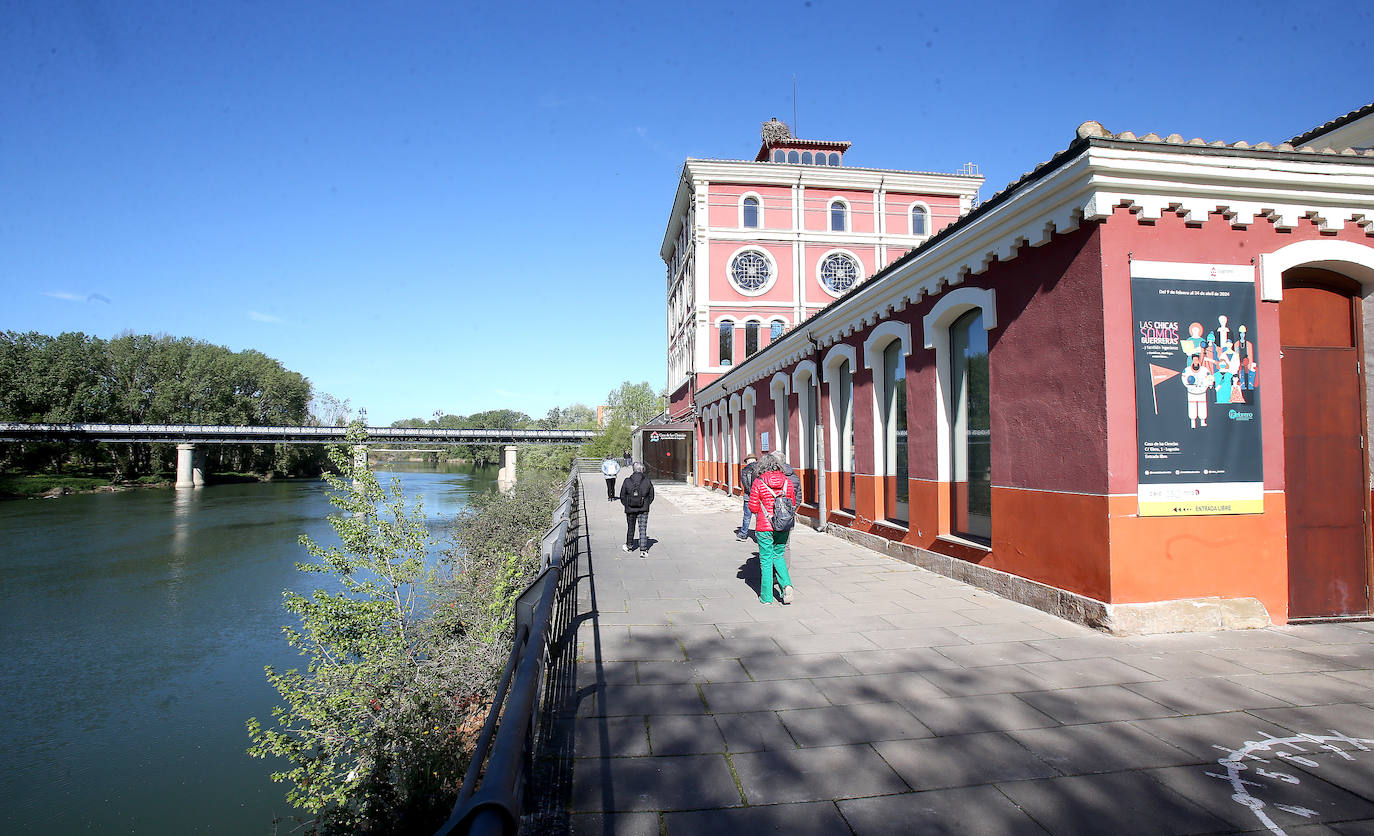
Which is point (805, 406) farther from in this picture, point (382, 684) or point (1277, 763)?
point (1277, 763)

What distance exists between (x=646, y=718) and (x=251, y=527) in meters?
35.8

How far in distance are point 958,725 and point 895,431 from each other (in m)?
6.74

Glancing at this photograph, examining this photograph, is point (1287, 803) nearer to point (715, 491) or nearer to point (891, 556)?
point (891, 556)

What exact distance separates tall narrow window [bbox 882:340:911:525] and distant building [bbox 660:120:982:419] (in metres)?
20.8

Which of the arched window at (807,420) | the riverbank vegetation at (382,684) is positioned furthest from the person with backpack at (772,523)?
the arched window at (807,420)

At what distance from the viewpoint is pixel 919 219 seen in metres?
35.1

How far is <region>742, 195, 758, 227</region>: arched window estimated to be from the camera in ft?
107

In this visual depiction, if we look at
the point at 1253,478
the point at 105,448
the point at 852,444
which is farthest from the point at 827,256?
the point at 105,448

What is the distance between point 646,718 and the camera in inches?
157

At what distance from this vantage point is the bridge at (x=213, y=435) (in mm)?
50062

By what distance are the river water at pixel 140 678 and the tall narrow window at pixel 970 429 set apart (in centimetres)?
885

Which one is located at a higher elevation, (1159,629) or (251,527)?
(1159,629)

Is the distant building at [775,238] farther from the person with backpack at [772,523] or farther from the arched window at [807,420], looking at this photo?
the person with backpack at [772,523]

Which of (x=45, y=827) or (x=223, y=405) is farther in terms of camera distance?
(x=223, y=405)
